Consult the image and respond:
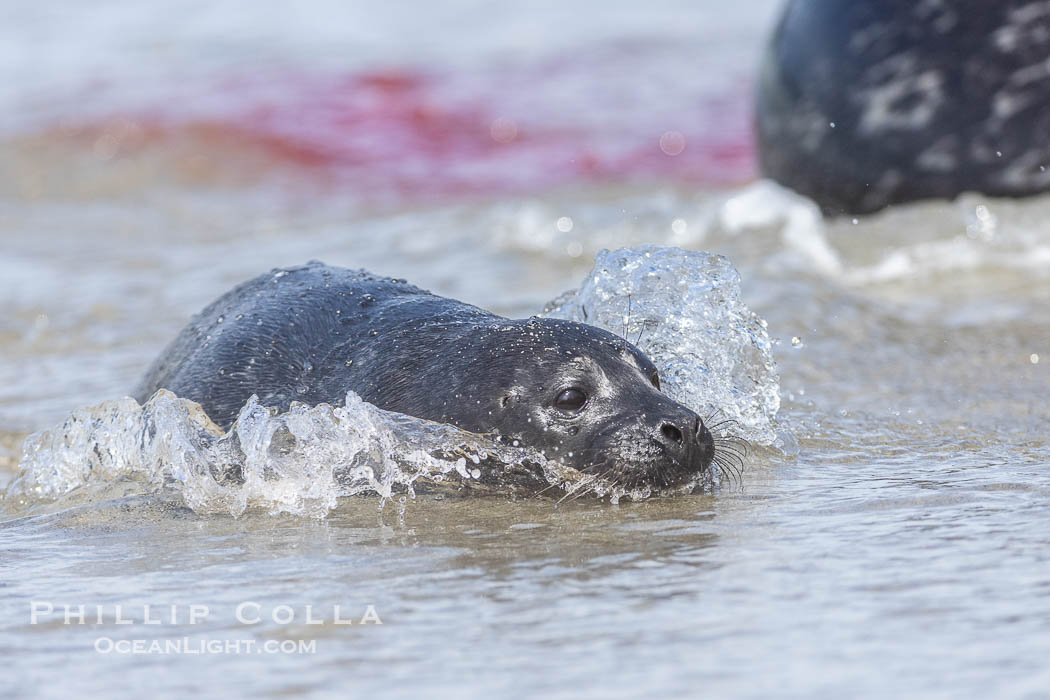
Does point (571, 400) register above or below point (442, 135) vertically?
below

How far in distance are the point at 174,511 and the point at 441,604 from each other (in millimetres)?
1207

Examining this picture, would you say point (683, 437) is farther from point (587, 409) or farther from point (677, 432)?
point (587, 409)

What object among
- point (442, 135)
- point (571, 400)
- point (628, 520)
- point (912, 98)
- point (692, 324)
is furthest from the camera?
point (442, 135)

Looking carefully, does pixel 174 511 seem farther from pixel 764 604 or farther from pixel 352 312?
pixel 764 604

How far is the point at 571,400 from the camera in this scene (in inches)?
152

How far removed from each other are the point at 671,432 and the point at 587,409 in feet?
0.76

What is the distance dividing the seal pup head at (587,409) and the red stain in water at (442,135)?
25.3ft

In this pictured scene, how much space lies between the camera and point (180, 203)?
11.8 m

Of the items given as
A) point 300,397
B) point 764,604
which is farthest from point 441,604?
point 300,397

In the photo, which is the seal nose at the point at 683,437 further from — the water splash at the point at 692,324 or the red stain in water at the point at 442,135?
the red stain in water at the point at 442,135

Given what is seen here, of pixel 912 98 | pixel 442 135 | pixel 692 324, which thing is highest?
pixel 442 135

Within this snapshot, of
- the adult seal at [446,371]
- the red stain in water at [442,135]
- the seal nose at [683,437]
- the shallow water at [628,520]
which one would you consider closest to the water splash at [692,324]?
the shallow water at [628,520]

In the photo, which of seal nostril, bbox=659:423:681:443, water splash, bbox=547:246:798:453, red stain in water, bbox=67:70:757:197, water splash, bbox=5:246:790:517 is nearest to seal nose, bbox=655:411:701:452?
seal nostril, bbox=659:423:681:443

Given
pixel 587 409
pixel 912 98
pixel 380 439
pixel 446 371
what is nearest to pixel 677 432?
pixel 587 409
